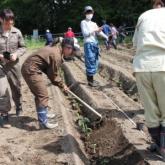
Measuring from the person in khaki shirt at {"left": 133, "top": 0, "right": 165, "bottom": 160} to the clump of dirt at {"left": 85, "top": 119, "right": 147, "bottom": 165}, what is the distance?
0.69 m

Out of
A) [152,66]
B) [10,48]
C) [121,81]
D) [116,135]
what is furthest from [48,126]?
[121,81]

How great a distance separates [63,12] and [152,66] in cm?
4939

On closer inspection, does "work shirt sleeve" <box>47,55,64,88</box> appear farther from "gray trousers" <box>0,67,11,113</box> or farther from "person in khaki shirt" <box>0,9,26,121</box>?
"gray trousers" <box>0,67,11,113</box>

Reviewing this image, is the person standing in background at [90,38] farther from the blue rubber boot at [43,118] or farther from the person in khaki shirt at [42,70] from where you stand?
the blue rubber boot at [43,118]

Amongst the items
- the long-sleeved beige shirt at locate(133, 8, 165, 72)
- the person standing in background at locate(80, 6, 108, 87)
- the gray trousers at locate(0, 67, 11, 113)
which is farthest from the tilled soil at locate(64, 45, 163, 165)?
the gray trousers at locate(0, 67, 11, 113)

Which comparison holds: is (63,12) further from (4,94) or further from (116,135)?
(116,135)

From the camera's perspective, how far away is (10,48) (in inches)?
314

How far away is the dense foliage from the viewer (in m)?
50.6

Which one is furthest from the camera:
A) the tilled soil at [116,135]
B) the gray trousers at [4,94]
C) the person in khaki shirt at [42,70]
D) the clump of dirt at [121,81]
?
the clump of dirt at [121,81]

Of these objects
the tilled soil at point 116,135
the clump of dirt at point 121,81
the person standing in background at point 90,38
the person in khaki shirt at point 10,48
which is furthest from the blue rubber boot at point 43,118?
the person standing in background at point 90,38

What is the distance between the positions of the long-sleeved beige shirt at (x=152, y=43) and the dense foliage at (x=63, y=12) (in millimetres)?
44428

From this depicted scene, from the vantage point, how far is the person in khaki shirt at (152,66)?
17.5ft

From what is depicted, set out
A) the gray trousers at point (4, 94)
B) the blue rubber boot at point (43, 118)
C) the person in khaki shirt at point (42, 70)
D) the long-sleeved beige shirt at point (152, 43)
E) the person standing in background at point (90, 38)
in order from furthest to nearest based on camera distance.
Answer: the person standing in background at point (90, 38), the gray trousers at point (4, 94), the blue rubber boot at point (43, 118), the person in khaki shirt at point (42, 70), the long-sleeved beige shirt at point (152, 43)

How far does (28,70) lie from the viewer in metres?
7.54
